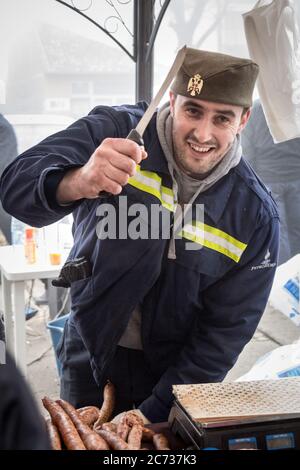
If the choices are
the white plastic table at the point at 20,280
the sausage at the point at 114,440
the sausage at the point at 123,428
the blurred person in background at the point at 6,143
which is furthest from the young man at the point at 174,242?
the blurred person in background at the point at 6,143

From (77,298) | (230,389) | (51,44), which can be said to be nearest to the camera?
(230,389)

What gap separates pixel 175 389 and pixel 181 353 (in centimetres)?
61

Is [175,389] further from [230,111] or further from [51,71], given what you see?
[51,71]

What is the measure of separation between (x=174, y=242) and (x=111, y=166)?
22.7 inches

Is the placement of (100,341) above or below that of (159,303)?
below

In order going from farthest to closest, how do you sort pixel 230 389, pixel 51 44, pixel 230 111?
1. pixel 51 44
2. pixel 230 111
3. pixel 230 389

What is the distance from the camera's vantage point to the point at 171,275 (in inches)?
67.9

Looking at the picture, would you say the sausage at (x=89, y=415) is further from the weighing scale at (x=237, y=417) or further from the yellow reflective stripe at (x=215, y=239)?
the yellow reflective stripe at (x=215, y=239)

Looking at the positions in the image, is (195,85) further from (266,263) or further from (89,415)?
(89,415)

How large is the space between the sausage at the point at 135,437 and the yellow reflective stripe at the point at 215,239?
74cm

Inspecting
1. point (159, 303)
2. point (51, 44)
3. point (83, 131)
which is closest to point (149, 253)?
Answer: point (159, 303)

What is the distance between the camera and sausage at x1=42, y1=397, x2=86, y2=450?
3.44 ft

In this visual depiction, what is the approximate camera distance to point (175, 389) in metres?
1.21

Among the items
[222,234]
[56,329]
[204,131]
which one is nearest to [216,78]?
[204,131]
